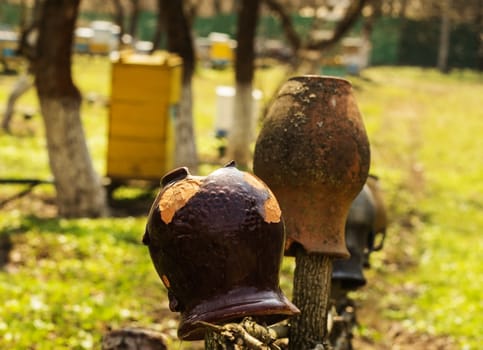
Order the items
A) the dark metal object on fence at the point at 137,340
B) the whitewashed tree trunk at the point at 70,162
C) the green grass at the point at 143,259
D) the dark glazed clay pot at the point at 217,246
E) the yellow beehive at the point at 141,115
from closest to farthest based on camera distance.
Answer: the dark glazed clay pot at the point at 217,246, the dark metal object on fence at the point at 137,340, the green grass at the point at 143,259, the whitewashed tree trunk at the point at 70,162, the yellow beehive at the point at 141,115

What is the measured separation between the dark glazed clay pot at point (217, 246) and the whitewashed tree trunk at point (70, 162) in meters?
6.97

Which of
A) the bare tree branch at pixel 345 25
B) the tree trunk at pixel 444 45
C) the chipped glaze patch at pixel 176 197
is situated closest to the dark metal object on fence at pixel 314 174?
the chipped glaze patch at pixel 176 197

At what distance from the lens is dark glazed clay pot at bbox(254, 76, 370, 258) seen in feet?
10.2

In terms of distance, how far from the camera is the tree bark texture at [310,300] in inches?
125

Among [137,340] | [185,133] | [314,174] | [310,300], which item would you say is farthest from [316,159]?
[185,133]

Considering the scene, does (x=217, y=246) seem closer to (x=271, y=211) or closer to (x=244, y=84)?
(x=271, y=211)

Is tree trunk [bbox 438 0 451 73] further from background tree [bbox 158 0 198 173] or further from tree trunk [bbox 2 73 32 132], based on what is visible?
background tree [bbox 158 0 198 173]

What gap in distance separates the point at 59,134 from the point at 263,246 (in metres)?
7.14

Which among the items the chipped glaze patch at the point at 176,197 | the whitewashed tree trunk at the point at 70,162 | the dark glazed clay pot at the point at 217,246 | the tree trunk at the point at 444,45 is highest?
the chipped glaze patch at the point at 176,197

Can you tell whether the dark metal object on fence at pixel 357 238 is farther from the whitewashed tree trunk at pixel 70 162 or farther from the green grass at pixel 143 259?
the whitewashed tree trunk at pixel 70 162

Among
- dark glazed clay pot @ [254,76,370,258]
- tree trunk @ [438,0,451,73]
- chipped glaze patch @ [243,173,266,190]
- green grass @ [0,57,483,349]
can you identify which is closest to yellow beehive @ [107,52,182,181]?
green grass @ [0,57,483,349]

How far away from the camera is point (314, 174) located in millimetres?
3117

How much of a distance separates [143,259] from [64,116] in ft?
7.76

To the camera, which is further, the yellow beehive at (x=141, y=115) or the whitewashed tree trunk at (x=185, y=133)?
the whitewashed tree trunk at (x=185, y=133)
